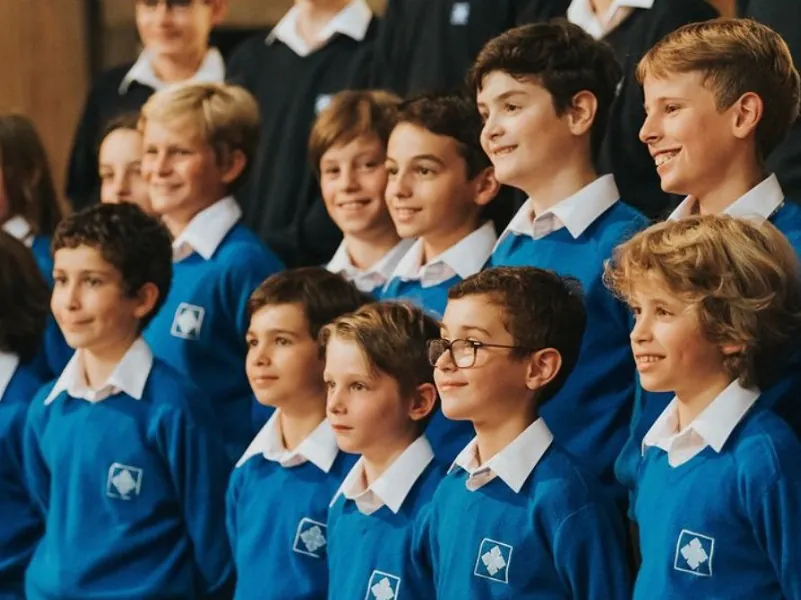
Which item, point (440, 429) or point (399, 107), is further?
point (399, 107)

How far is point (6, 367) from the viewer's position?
383cm

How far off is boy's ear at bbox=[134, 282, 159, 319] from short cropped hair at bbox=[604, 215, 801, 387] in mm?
1310

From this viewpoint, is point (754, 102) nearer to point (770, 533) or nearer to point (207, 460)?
point (770, 533)

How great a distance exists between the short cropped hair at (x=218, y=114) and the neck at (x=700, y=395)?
1634 millimetres

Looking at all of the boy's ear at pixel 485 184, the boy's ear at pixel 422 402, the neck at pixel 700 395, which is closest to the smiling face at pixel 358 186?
the boy's ear at pixel 485 184

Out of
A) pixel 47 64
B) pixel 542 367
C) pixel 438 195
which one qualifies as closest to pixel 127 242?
pixel 438 195

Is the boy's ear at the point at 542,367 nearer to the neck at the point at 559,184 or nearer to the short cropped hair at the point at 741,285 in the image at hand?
the short cropped hair at the point at 741,285

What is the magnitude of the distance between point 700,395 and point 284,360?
37.1 inches

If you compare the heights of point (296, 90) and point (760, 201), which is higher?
point (296, 90)

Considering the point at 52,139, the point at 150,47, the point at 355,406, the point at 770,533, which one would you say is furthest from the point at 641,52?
the point at 52,139

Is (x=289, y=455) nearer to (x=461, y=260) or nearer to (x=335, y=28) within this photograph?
(x=461, y=260)

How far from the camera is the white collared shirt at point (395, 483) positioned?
2.95m

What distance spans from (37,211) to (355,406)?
160 centimetres

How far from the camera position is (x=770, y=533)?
2.40m
